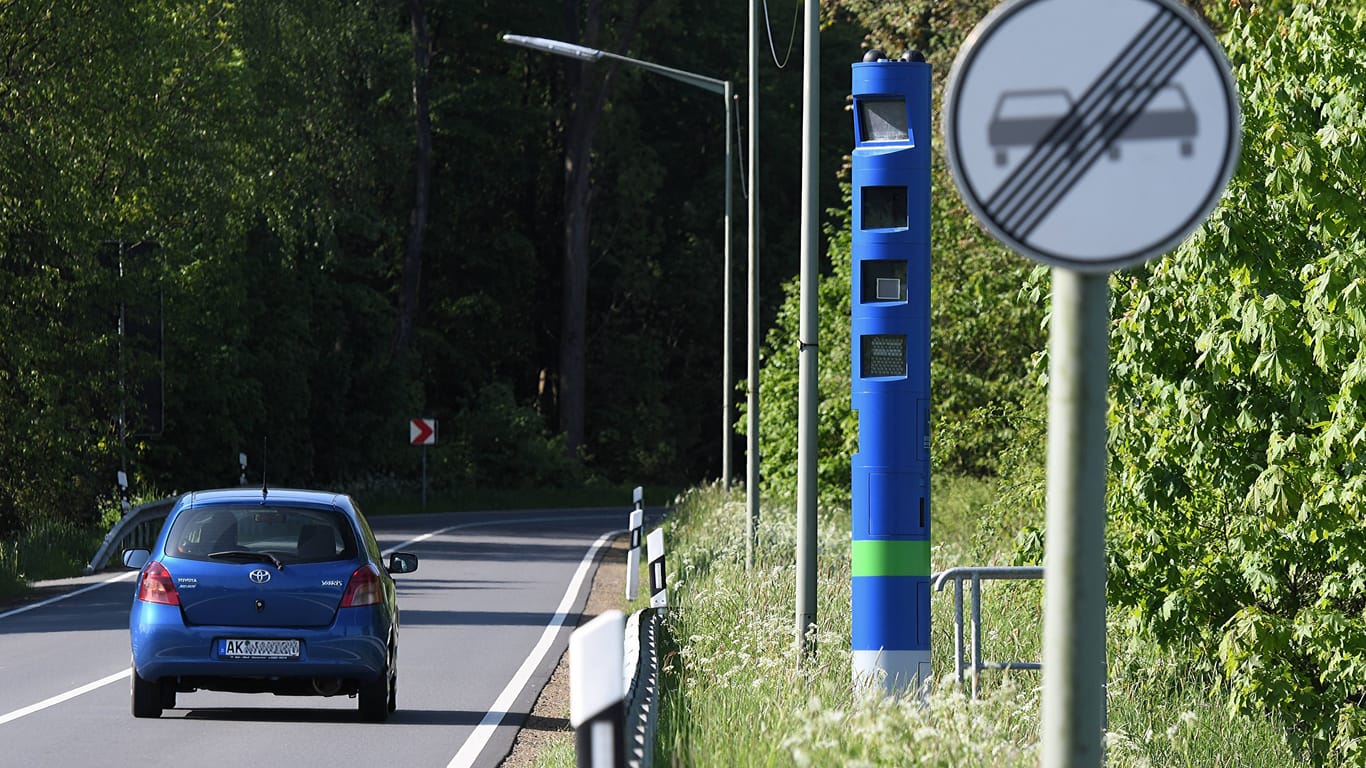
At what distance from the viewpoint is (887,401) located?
42.4 ft

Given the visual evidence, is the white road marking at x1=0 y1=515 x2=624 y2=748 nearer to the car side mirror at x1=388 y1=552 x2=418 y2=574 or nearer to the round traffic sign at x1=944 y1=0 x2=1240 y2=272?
the car side mirror at x1=388 y1=552 x2=418 y2=574

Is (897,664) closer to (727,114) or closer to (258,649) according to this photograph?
(258,649)

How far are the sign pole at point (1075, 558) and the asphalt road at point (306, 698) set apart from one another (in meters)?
7.80

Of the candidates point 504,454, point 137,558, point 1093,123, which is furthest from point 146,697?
point 504,454

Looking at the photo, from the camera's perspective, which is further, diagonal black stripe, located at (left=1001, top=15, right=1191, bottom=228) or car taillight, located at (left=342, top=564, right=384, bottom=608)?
car taillight, located at (left=342, top=564, right=384, bottom=608)

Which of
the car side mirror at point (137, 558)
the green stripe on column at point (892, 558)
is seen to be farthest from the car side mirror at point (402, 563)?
the green stripe on column at point (892, 558)

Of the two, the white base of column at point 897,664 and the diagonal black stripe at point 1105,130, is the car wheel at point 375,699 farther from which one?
the diagonal black stripe at point 1105,130

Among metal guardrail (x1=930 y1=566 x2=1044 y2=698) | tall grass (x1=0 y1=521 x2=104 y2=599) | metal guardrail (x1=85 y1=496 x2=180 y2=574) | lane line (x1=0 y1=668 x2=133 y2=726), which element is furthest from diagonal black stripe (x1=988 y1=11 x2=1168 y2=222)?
metal guardrail (x1=85 y1=496 x2=180 y2=574)

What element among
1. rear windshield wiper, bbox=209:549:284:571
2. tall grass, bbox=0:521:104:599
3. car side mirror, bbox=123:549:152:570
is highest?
rear windshield wiper, bbox=209:549:284:571

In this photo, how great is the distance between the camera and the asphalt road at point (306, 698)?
39.7 feet

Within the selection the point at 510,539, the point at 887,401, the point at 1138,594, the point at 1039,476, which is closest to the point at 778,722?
the point at 887,401

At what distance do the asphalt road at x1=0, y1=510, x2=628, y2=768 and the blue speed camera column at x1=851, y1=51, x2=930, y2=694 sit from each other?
2508 mm

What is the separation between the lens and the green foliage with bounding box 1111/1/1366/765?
14.3 meters

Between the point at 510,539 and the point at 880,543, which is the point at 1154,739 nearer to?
the point at 880,543
